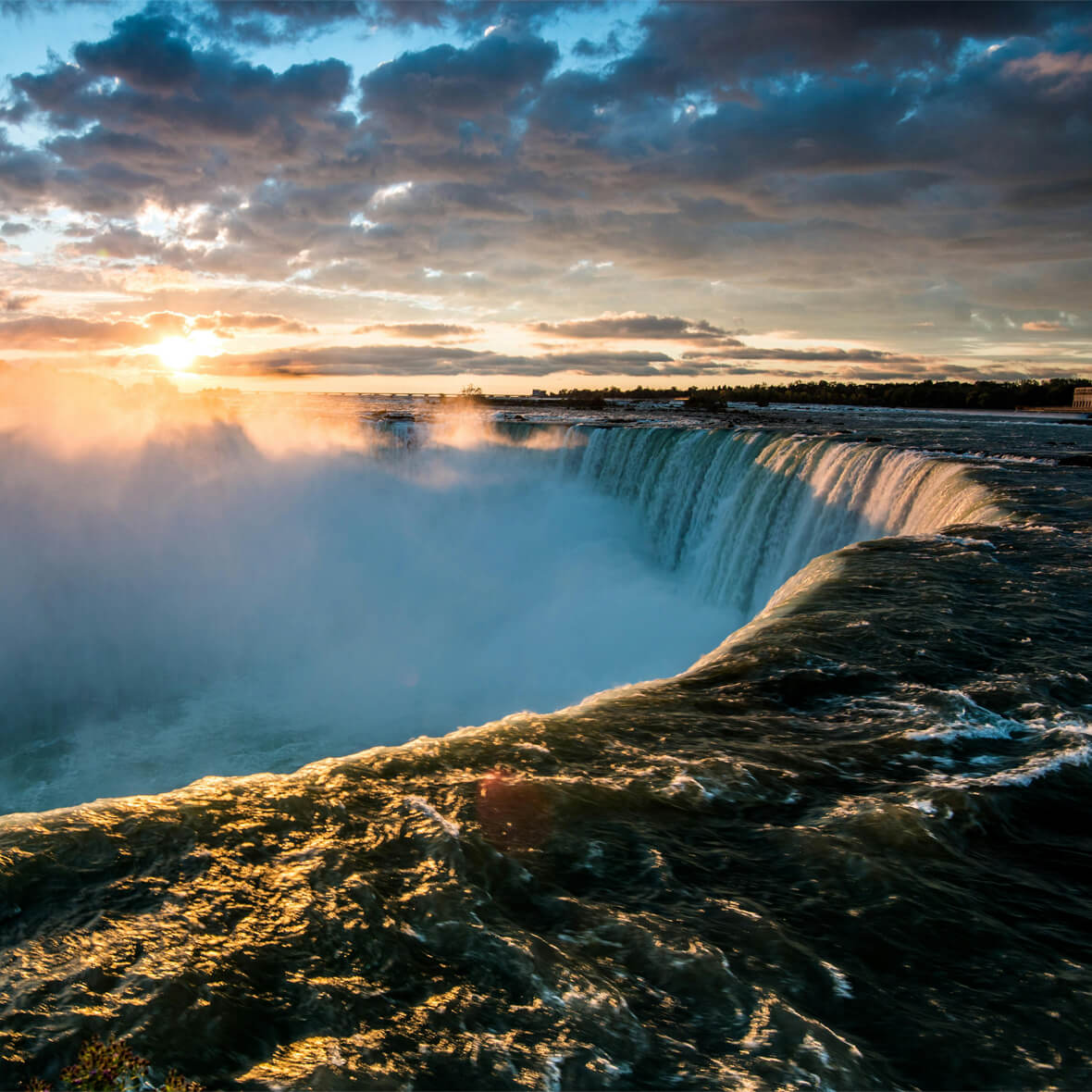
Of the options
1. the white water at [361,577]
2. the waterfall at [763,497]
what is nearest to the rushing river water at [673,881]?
the waterfall at [763,497]

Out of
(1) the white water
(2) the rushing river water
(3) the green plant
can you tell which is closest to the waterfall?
(1) the white water

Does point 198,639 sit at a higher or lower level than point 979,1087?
lower

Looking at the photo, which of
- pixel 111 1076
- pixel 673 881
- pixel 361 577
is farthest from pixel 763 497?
pixel 111 1076

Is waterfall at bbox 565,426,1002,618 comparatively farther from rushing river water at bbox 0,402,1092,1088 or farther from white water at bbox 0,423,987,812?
rushing river water at bbox 0,402,1092,1088


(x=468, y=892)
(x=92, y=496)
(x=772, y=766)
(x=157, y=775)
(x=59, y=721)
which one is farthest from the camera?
(x=92, y=496)

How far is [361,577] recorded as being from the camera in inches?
1271

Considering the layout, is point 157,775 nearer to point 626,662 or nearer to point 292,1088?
point 626,662

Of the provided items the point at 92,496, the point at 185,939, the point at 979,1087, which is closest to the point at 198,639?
the point at 92,496

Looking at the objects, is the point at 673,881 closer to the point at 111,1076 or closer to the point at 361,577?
the point at 111,1076

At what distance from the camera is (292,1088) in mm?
3037

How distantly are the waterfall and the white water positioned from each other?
3.8 inches

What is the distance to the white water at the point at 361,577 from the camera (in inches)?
762

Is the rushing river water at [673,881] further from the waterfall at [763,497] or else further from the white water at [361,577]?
the white water at [361,577]

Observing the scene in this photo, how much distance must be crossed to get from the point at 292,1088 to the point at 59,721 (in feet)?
72.8
